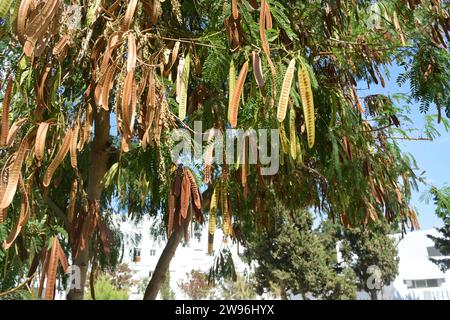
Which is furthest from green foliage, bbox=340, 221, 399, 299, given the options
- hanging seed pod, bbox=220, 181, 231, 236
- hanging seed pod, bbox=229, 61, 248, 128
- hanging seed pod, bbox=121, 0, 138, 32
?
hanging seed pod, bbox=121, 0, 138, 32

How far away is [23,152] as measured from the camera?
4.83 ft

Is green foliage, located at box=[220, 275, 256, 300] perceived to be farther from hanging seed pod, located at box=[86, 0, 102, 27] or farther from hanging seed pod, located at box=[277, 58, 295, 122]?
hanging seed pod, located at box=[277, 58, 295, 122]

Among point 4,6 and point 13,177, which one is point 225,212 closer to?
point 13,177

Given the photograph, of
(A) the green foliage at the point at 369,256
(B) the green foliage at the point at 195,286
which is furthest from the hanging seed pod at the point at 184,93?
(B) the green foliage at the point at 195,286

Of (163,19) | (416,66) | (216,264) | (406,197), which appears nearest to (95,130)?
(163,19)

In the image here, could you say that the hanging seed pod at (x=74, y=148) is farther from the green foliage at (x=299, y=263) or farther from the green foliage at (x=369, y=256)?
the green foliage at (x=369, y=256)

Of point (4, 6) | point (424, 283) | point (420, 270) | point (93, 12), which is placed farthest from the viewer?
point (424, 283)

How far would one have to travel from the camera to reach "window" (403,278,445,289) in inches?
969

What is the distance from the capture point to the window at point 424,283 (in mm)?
24625

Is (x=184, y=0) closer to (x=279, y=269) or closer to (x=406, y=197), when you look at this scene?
(x=406, y=197)

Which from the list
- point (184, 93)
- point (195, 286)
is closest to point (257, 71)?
point (184, 93)

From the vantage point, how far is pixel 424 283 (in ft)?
82.0

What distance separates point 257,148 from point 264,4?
1.87 feet
